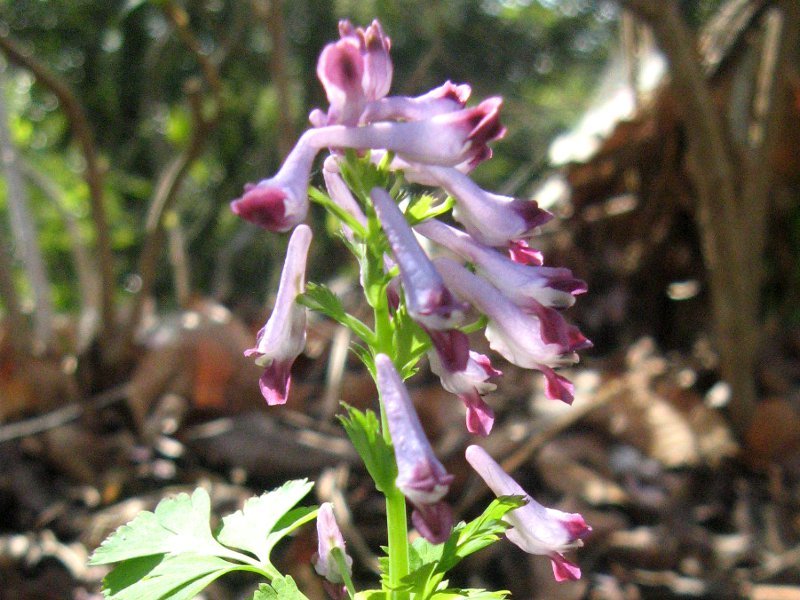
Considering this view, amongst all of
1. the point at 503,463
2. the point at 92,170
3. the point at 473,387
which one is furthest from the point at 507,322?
the point at 92,170

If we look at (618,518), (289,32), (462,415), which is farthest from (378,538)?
(289,32)

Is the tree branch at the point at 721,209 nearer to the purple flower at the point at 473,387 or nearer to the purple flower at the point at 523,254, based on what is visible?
the purple flower at the point at 523,254

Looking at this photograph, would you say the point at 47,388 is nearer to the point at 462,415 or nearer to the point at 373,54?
the point at 462,415

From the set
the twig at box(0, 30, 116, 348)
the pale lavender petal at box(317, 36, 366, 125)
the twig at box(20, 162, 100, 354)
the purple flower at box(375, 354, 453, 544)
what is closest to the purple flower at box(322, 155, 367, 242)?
the pale lavender petal at box(317, 36, 366, 125)

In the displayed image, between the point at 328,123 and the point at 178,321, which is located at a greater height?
the point at 328,123

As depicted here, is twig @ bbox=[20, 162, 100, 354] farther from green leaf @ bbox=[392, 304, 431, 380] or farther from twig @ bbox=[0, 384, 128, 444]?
green leaf @ bbox=[392, 304, 431, 380]

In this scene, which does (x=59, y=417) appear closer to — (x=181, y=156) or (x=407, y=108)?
(x=181, y=156)

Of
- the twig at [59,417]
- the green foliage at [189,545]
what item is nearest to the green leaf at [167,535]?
the green foliage at [189,545]
